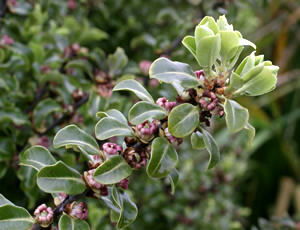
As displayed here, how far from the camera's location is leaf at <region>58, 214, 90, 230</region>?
1.97ft

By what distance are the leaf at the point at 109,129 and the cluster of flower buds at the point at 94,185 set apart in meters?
0.07

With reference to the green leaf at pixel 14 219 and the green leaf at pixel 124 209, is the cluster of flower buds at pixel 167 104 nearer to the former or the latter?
the green leaf at pixel 124 209

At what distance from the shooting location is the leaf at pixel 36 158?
0.65 metres

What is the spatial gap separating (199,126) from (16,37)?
76 cm

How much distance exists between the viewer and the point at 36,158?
2.18 ft

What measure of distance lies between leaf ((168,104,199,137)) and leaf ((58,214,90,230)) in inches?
7.9

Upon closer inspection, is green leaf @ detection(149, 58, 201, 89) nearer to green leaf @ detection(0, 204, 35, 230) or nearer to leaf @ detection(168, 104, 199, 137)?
leaf @ detection(168, 104, 199, 137)

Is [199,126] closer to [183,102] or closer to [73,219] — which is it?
[183,102]

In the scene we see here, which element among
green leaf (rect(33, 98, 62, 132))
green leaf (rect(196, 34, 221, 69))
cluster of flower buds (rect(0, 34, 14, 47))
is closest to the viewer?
green leaf (rect(196, 34, 221, 69))

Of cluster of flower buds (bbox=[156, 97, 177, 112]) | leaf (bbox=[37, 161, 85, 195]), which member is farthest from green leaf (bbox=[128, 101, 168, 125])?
leaf (bbox=[37, 161, 85, 195])

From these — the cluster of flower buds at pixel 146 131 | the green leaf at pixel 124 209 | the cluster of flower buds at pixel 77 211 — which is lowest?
the cluster of flower buds at pixel 77 211

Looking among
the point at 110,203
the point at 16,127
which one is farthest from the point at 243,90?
the point at 16,127

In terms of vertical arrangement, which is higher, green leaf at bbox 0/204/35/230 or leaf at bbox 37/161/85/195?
leaf at bbox 37/161/85/195

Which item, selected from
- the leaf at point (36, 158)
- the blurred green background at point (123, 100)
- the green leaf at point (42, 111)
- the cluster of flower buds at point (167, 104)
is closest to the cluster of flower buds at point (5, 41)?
the blurred green background at point (123, 100)
